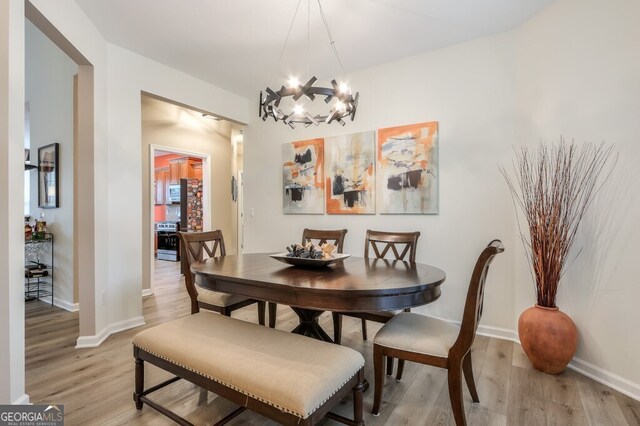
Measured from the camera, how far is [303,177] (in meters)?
3.97

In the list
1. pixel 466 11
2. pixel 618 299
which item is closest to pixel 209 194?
pixel 466 11

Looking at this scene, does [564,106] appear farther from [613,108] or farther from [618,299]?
[618,299]

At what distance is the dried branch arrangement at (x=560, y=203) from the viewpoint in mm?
2184

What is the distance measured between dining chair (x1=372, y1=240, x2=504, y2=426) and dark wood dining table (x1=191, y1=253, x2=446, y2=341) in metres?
0.20

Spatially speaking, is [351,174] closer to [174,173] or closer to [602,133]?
[602,133]

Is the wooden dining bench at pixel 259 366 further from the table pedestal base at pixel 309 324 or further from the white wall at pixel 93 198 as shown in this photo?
the white wall at pixel 93 198

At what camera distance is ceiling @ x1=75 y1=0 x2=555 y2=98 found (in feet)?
8.08

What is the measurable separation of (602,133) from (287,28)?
8.51 feet

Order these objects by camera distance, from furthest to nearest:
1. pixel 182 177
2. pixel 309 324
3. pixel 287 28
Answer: pixel 182 177 → pixel 287 28 → pixel 309 324

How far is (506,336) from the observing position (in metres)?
2.77

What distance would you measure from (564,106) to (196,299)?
3217 millimetres

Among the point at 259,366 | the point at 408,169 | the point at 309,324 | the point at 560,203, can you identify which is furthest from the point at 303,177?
the point at 259,366

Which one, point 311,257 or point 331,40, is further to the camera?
point 331,40

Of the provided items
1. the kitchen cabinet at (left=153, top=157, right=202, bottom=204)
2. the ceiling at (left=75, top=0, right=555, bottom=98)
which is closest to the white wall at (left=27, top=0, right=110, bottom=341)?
the ceiling at (left=75, top=0, right=555, bottom=98)
